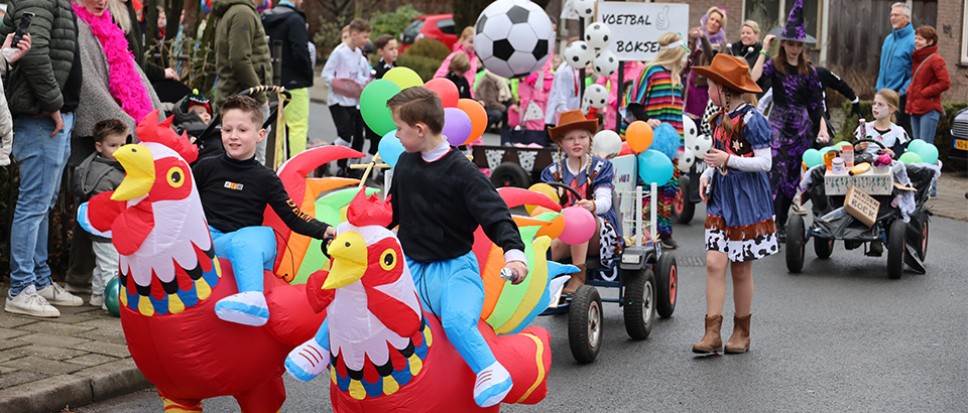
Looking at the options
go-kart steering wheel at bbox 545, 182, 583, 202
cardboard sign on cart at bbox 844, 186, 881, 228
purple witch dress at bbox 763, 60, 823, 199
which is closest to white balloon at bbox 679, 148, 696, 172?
purple witch dress at bbox 763, 60, 823, 199

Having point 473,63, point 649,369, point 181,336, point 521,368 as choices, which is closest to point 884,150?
point 649,369

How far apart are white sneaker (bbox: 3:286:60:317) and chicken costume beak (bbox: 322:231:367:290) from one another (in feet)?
13.2

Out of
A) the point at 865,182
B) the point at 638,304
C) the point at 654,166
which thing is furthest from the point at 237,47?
the point at 865,182

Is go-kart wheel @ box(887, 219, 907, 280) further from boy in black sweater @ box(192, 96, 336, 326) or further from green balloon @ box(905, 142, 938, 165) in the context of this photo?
boy in black sweater @ box(192, 96, 336, 326)

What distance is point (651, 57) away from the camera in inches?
548

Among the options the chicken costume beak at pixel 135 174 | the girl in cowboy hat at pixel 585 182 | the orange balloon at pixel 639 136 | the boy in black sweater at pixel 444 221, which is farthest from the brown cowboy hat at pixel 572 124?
the chicken costume beak at pixel 135 174

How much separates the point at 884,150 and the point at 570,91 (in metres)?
4.93

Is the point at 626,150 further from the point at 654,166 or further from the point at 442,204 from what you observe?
the point at 442,204

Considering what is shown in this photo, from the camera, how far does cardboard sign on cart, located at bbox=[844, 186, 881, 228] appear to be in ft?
36.5

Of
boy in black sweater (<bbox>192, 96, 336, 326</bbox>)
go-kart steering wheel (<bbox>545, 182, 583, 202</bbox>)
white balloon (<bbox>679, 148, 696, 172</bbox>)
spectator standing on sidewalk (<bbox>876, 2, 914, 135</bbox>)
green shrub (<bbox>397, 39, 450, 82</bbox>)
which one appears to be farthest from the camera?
green shrub (<bbox>397, 39, 450, 82</bbox>)

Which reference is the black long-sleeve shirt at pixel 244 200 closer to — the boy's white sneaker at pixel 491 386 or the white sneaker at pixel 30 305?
the boy's white sneaker at pixel 491 386

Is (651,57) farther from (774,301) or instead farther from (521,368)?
(521,368)

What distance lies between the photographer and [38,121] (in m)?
8.06

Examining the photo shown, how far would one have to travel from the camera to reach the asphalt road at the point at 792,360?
7.05 m
